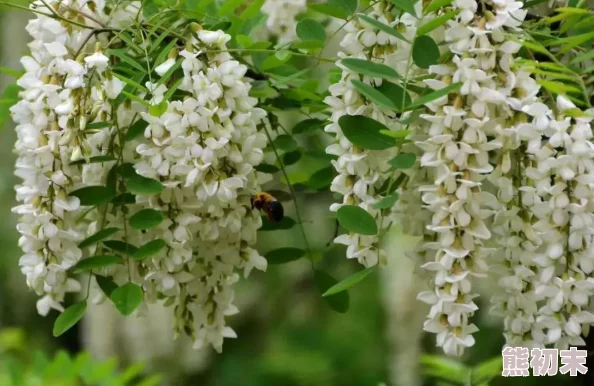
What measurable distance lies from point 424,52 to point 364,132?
0.30ft

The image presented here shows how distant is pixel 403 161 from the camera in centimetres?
75

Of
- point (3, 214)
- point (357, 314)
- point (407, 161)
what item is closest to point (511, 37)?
point (407, 161)

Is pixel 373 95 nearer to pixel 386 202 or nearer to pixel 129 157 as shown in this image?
pixel 386 202

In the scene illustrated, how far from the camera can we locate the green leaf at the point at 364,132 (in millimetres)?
741

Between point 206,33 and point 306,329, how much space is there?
2.24 metres

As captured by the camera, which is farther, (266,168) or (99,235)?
(266,168)

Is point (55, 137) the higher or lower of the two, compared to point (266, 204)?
higher

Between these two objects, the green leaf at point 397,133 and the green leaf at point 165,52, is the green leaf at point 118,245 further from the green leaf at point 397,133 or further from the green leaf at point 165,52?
the green leaf at point 397,133

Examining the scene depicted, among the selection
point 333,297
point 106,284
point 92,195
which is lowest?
point 333,297

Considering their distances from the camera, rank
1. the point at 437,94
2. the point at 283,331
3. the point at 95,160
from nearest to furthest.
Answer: the point at 437,94, the point at 95,160, the point at 283,331

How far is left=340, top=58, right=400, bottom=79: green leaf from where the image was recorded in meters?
0.73

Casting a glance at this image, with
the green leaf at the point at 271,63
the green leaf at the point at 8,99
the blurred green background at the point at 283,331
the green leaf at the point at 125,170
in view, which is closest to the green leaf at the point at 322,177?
the green leaf at the point at 271,63

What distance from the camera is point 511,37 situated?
0.71m

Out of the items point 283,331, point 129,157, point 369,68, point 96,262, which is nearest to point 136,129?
point 129,157
